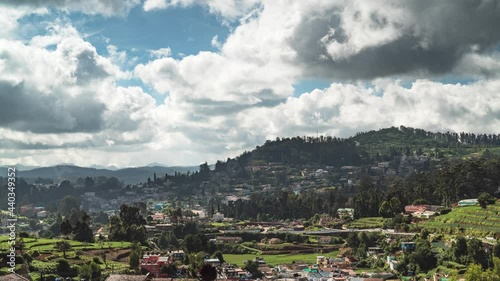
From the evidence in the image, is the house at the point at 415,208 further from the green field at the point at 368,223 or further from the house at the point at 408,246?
the house at the point at 408,246

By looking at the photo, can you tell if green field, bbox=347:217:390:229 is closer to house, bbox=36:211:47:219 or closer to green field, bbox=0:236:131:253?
green field, bbox=0:236:131:253

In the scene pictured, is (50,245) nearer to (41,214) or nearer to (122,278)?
(122,278)

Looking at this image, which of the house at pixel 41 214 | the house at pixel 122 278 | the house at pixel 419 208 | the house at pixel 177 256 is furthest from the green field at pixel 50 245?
the house at pixel 41 214

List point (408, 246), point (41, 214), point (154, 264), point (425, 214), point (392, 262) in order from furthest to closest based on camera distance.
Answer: point (41, 214)
point (425, 214)
point (408, 246)
point (392, 262)
point (154, 264)

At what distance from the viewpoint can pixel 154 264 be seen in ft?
184

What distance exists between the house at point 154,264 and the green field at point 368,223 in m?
48.2

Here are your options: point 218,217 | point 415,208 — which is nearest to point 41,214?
point 218,217

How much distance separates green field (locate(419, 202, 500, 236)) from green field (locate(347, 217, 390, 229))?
12.0m

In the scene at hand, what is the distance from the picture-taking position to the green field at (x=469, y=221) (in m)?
73.4

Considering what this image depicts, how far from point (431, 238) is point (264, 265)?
2225cm

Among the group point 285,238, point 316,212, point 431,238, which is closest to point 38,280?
point 431,238

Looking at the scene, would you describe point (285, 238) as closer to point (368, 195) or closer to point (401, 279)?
point (368, 195)

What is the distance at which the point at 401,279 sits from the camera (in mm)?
59219

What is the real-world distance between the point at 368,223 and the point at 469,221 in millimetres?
24116
